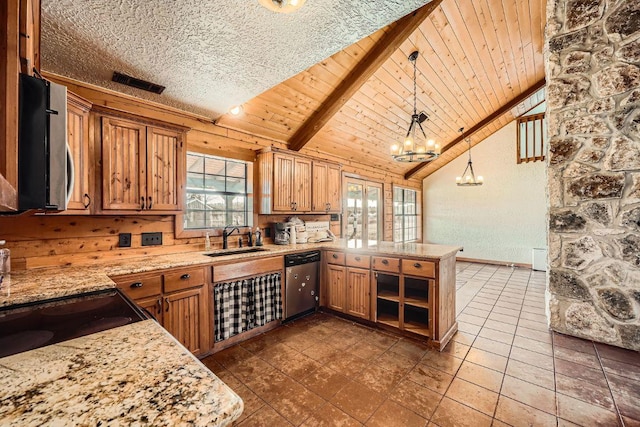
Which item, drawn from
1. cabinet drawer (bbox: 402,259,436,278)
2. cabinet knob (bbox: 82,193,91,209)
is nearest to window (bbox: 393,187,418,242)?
cabinet drawer (bbox: 402,259,436,278)

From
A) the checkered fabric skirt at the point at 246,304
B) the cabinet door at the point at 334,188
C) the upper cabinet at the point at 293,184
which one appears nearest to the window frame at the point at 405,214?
the cabinet door at the point at 334,188

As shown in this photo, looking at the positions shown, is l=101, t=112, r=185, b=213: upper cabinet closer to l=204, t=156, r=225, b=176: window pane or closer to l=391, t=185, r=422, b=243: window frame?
l=204, t=156, r=225, b=176: window pane

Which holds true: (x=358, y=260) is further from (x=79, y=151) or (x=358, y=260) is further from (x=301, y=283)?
(x=79, y=151)

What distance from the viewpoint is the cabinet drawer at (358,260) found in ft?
10.1

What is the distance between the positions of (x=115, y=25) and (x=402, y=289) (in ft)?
10.2

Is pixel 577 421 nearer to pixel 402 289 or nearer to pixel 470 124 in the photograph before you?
pixel 402 289

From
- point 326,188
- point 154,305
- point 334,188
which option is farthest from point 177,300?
point 334,188

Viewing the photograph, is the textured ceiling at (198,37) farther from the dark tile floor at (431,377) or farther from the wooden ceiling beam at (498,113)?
the wooden ceiling beam at (498,113)

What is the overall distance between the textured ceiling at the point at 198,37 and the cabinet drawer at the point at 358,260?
201 centimetres

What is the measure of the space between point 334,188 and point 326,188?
205 mm

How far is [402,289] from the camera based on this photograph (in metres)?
2.84

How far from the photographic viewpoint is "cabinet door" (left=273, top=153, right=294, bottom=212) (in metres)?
3.47

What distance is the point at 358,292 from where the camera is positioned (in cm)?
317

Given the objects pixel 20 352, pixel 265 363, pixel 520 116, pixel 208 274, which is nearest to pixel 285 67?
pixel 208 274
